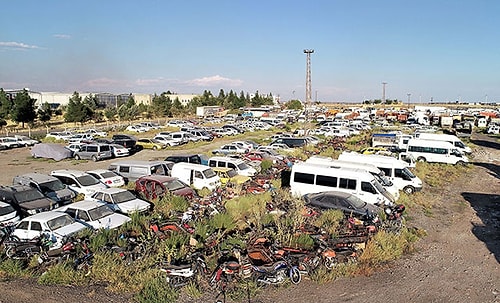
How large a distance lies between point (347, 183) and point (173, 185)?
7452mm

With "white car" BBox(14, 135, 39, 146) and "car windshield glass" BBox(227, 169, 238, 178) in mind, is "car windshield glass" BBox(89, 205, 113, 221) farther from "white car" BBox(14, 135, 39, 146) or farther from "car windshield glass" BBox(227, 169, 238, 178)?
"white car" BBox(14, 135, 39, 146)

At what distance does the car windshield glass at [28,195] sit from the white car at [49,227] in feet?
8.23

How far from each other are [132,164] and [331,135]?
28.9 meters

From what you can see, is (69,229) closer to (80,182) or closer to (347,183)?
(80,182)

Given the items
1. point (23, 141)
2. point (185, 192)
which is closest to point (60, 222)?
point (185, 192)

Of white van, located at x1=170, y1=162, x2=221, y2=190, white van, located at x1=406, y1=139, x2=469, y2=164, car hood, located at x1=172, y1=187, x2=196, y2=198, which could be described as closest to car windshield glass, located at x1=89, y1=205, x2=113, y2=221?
car hood, located at x1=172, y1=187, x2=196, y2=198

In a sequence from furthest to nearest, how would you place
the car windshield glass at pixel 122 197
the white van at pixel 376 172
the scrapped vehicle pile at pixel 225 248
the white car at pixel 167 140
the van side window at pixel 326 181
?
the white car at pixel 167 140 → the white van at pixel 376 172 → the van side window at pixel 326 181 → the car windshield glass at pixel 122 197 → the scrapped vehicle pile at pixel 225 248

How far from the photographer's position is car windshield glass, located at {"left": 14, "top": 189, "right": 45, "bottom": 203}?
13.9 meters

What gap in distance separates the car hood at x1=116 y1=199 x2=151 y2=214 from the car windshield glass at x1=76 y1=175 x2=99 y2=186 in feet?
11.5

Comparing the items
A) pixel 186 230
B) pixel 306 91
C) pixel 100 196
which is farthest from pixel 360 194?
pixel 306 91

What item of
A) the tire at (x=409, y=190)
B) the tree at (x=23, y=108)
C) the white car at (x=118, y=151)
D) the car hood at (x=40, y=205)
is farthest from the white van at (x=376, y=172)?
the tree at (x=23, y=108)

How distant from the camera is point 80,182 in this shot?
16766 millimetres

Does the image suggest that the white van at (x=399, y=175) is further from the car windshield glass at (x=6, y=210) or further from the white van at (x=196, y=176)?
the car windshield glass at (x=6, y=210)

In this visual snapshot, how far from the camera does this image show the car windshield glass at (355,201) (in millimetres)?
14141
